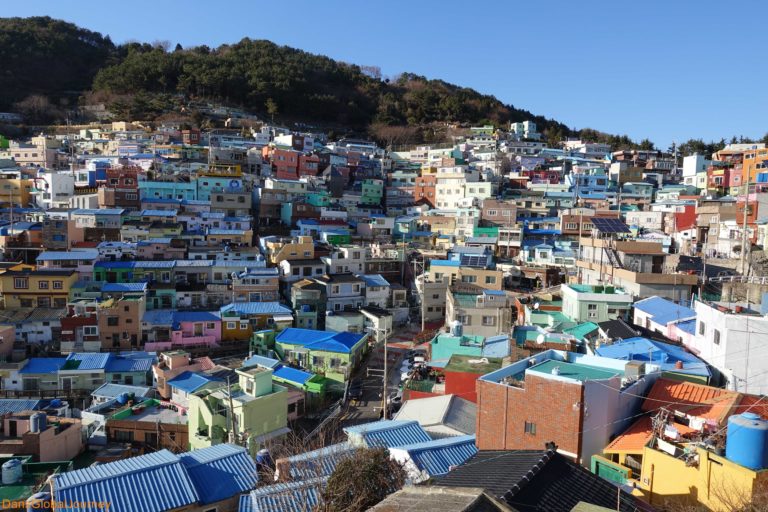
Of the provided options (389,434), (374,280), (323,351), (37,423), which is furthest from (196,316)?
(389,434)

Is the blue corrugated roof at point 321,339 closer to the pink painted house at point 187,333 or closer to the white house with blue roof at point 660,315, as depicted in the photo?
the pink painted house at point 187,333

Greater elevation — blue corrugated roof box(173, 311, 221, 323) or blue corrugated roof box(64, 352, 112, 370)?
blue corrugated roof box(173, 311, 221, 323)

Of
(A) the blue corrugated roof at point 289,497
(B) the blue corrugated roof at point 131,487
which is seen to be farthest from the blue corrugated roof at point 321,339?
(A) the blue corrugated roof at point 289,497

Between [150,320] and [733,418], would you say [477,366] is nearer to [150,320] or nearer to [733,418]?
[733,418]

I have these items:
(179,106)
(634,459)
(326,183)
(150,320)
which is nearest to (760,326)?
(634,459)

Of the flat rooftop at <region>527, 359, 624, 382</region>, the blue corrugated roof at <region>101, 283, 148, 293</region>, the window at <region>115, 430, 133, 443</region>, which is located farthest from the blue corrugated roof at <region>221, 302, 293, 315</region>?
the flat rooftop at <region>527, 359, 624, 382</region>

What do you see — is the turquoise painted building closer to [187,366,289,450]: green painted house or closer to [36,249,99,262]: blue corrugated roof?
[36,249,99,262]: blue corrugated roof

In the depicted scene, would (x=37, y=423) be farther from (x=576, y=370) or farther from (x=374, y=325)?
(x=374, y=325)
